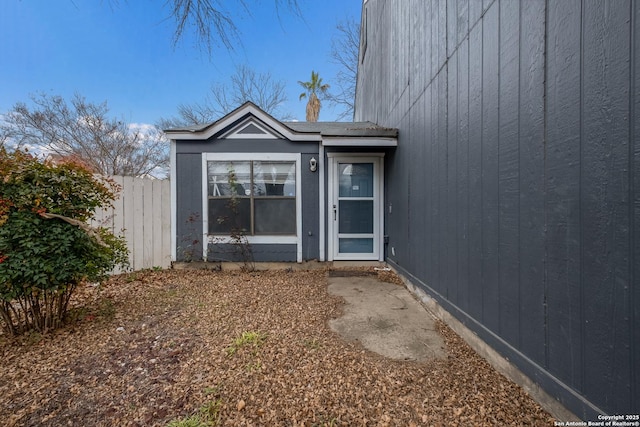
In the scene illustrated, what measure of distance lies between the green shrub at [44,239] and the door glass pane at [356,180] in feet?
12.3

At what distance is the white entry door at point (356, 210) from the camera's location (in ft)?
17.4

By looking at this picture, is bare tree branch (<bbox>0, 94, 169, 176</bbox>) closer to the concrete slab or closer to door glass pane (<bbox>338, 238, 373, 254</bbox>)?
door glass pane (<bbox>338, 238, 373, 254</bbox>)

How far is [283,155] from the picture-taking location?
17.3 ft

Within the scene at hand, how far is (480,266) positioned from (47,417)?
3048 mm

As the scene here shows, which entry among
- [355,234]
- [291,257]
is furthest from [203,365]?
[355,234]

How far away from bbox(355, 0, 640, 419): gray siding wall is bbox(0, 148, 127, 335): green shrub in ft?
11.7

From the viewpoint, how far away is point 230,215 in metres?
5.26

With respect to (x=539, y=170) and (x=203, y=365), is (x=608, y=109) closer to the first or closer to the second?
(x=539, y=170)

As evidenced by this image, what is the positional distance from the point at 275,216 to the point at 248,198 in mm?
621

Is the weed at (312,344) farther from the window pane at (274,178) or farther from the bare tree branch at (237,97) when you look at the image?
the bare tree branch at (237,97)

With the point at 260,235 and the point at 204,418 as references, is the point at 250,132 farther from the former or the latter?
the point at 204,418

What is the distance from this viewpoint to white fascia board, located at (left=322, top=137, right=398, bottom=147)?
463cm

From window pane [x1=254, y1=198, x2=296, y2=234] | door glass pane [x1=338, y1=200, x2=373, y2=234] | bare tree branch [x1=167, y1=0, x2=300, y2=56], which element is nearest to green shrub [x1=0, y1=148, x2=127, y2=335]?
bare tree branch [x1=167, y1=0, x2=300, y2=56]

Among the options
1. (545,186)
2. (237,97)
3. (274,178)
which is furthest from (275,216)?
(237,97)
